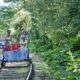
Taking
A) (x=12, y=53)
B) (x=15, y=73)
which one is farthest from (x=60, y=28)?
(x=15, y=73)

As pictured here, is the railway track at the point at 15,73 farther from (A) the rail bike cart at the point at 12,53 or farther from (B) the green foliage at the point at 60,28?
(B) the green foliage at the point at 60,28

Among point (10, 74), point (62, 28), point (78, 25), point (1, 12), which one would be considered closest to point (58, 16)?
point (62, 28)

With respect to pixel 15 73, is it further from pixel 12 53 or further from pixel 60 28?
pixel 60 28

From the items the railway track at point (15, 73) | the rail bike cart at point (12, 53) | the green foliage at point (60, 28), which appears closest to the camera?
the green foliage at point (60, 28)

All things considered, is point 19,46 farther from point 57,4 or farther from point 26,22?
point 26,22

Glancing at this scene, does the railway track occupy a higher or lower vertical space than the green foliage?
lower

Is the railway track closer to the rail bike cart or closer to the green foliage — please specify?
the rail bike cart

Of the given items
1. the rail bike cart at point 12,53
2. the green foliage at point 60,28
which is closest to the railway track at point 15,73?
the rail bike cart at point 12,53

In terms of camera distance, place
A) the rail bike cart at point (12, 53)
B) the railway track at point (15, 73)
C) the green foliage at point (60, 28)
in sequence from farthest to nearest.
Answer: the rail bike cart at point (12, 53), the railway track at point (15, 73), the green foliage at point (60, 28)

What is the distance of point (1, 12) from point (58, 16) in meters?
34.5

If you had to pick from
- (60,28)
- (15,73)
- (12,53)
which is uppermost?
(60,28)

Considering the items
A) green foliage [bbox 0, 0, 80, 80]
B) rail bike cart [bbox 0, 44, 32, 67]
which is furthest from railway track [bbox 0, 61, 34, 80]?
green foliage [bbox 0, 0, 80, 80]

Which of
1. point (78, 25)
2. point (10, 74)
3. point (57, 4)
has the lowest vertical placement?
point (10, 74)

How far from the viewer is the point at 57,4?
664 inches
